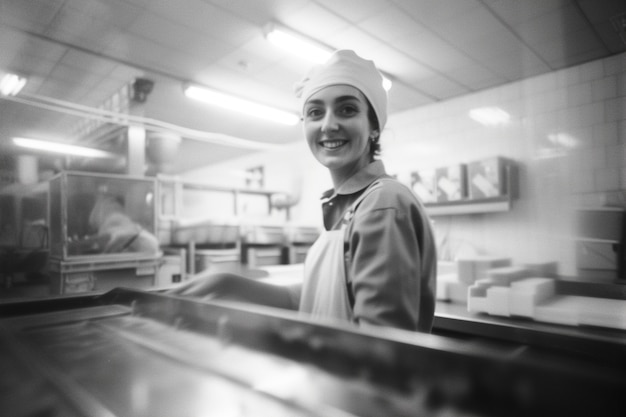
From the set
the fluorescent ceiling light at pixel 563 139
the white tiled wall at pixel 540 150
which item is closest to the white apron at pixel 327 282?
the white tiled wall at pixel 540 150

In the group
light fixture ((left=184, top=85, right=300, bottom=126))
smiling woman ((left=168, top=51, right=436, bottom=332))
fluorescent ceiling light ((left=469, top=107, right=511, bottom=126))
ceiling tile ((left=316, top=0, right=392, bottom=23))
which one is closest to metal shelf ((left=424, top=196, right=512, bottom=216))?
fluorescent ceiling light ((left=469, top=107, right=511, bottom=126))

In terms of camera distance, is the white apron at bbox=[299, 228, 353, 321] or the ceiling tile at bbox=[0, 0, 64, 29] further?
the ceiling tile at bbox=[0, 0, 64, 29]

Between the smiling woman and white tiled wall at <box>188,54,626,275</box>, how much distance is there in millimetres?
1919

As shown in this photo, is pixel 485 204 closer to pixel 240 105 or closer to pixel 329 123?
pixel 240 105

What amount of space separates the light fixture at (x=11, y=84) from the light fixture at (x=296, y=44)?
2411 millimetres

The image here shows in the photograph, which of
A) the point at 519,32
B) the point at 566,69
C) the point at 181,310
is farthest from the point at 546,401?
the point at 566,69

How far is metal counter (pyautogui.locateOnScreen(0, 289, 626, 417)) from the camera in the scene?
283mm

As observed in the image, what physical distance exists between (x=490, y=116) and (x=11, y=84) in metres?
4.50

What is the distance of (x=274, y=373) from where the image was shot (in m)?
0.44

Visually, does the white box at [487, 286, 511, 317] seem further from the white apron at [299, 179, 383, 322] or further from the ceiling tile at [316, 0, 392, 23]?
the ceiling tile at [316, 0, 392, 23]

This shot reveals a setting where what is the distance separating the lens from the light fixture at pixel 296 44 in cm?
262

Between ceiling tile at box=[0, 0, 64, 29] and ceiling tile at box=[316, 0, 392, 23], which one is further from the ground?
ceiling tile at box=[0, 0, 64, 29]

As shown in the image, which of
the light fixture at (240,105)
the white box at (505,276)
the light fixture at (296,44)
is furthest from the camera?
the light fixture at (240,105)

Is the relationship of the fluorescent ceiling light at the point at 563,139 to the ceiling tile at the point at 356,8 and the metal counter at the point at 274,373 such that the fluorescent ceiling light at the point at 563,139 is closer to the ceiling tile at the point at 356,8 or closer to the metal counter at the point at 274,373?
the ceiling tile at the point at 356,8
